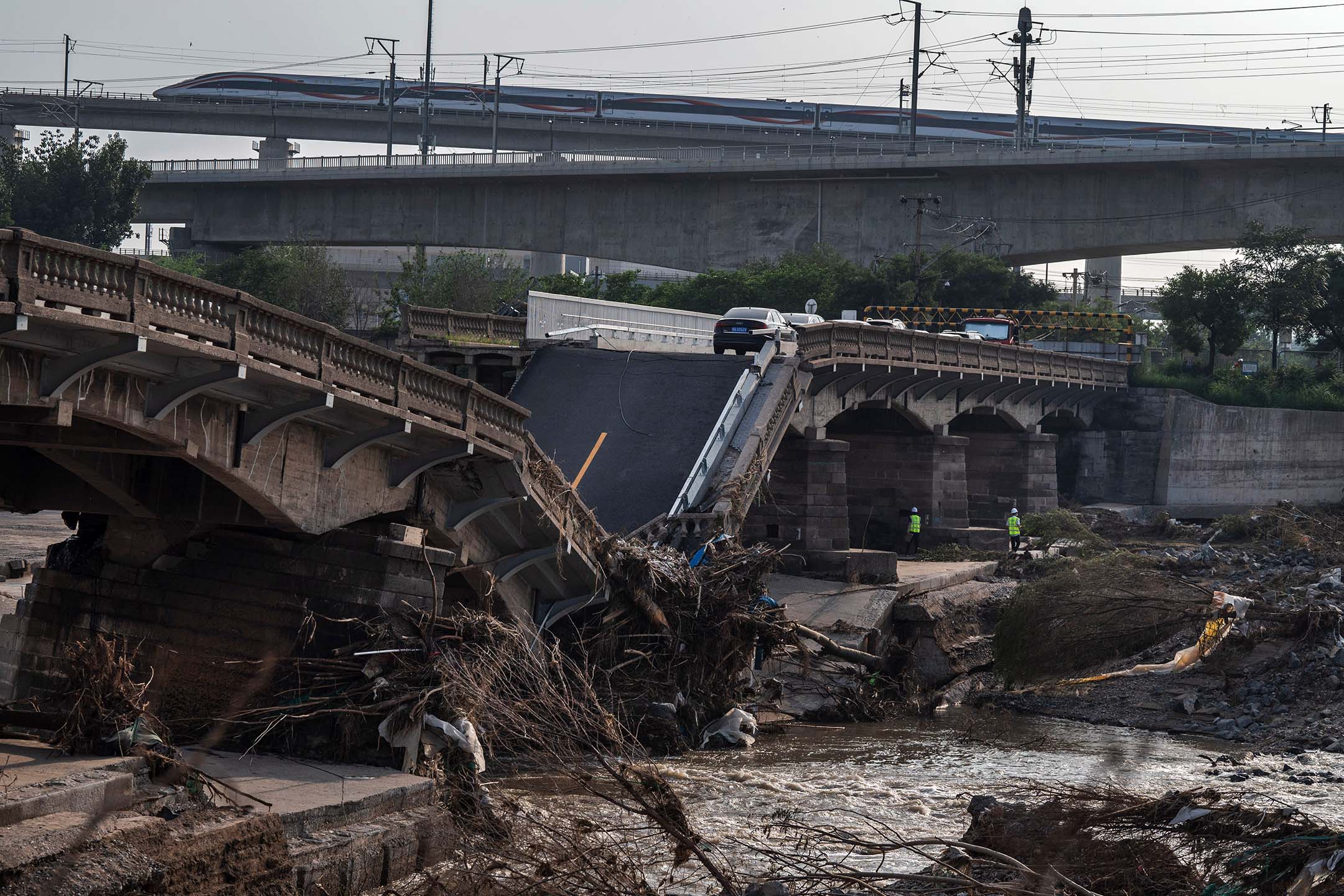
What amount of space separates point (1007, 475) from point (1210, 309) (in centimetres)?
1488

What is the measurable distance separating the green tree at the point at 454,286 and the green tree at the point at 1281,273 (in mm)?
30138

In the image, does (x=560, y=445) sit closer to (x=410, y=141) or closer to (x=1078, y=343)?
(x=1078, y=343)

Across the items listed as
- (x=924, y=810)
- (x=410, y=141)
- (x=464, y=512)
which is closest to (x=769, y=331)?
(x=464, y=512)

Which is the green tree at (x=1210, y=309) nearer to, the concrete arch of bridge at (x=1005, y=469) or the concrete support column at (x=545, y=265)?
the concrete arch of bridge at (x=1005, y=469)

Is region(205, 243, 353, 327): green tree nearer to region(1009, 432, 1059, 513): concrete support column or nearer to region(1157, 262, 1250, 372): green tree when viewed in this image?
region(1009, 432, 1059, 513): concrete support column

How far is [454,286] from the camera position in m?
58.1

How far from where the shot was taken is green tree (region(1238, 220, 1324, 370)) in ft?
188

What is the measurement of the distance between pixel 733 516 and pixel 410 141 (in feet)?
228

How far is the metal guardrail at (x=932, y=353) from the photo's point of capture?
110ft

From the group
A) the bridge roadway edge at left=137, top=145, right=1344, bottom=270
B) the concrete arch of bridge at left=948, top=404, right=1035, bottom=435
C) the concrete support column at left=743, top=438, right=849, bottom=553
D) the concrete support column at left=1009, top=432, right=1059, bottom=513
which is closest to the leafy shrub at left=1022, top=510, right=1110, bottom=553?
the concrete support column at left=1009, top=432, right=1059, bottom=513

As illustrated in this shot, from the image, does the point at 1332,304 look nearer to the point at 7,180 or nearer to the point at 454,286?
the point at 454,286

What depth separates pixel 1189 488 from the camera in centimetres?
5388

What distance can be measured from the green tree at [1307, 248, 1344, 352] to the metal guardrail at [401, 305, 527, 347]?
118 ft

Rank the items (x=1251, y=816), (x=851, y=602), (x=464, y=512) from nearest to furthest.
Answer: (x=1251, y=816)
(x=464, y=512)
(x=851, y=602)
